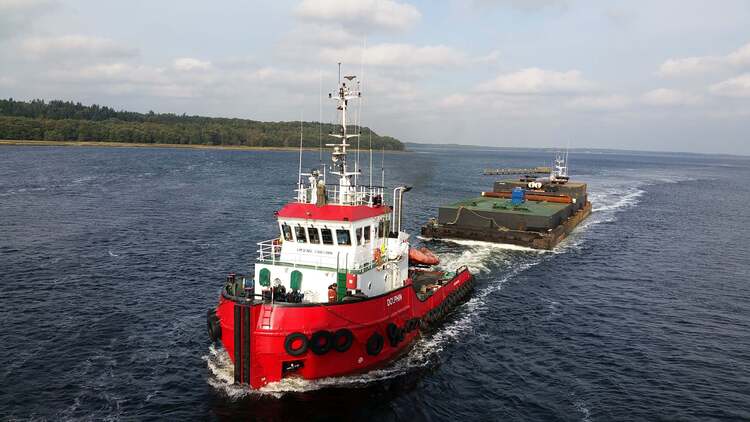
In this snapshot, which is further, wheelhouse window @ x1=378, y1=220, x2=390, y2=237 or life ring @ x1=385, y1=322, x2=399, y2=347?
wheelhouse window @ x1=378, y1=220, x2=390, y2=237

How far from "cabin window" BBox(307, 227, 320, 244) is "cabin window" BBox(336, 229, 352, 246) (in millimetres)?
755

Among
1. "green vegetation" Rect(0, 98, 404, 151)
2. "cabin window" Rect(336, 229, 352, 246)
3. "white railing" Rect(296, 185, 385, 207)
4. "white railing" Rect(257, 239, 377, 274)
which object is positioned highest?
"green vegetation" Rect(0, 98, 404, 151)

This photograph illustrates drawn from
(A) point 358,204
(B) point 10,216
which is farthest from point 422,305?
(B) point 10,216

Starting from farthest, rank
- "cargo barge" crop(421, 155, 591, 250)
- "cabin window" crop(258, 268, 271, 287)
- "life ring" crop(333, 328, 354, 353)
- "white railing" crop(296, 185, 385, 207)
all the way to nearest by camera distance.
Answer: "cargo barge" crop(421, 155, 591, 250) → "white railing" crop(296, 185, 385, 207) → "cabin window" crop(258, 268, 271, 287) → "life ring" crop(333, 328, 354, 353)

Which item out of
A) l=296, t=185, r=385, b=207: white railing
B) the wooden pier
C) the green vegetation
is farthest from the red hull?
the green vegetation

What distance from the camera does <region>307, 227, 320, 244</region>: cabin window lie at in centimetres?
1970

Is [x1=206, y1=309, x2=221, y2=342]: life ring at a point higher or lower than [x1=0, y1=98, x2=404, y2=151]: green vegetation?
lower

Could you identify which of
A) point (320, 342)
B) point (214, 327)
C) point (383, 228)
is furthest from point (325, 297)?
point (383, 228)

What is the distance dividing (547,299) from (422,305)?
35.1ft

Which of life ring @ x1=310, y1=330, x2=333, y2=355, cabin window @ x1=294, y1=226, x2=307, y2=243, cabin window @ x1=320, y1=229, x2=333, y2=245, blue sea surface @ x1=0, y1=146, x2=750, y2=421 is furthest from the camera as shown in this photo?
cabin window @ x1=294, y1=226, x2=307, y2=243

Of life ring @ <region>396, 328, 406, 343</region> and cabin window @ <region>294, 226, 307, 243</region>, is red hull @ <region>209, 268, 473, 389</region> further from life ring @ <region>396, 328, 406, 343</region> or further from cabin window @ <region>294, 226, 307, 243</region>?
cabin window @ <region>294, 226, 307, 243</region>

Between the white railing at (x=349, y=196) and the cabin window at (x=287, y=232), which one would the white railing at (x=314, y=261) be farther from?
the white railing at (x=349, y=196)

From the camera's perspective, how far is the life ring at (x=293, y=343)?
54.0ft

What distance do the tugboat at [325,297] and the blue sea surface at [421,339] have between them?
102 centimetres
